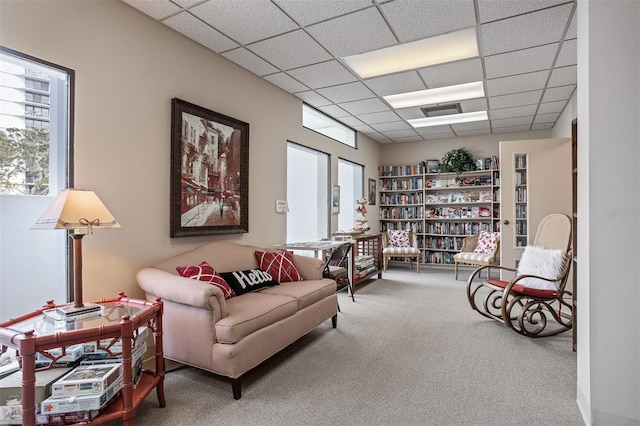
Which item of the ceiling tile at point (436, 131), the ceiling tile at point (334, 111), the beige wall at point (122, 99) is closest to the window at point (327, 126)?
the ceiling tile at point (334, 111)

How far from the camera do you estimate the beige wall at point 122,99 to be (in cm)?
222

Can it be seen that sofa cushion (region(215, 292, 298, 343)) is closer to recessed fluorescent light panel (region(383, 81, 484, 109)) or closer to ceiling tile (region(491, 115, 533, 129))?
recessed fluorescent light panel (region(383, 81, 484, 109))

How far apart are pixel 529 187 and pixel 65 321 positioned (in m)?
5.26

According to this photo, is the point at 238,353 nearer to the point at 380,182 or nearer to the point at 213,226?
the point at 213,226

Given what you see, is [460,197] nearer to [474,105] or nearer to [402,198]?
[402,198]

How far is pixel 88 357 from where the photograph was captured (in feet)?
6.31

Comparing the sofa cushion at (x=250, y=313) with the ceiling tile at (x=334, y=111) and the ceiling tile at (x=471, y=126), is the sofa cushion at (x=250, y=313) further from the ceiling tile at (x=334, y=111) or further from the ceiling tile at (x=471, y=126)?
the ceiling tile at (x=471, y=126)

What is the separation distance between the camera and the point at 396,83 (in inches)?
164

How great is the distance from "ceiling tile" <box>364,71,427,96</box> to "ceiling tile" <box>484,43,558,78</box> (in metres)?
0.75

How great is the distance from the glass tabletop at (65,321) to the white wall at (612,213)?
2.51m

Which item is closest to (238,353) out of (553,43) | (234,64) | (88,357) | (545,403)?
(88,357)

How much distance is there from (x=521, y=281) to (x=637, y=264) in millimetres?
1741

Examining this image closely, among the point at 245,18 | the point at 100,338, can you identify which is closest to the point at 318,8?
the point at 245,18

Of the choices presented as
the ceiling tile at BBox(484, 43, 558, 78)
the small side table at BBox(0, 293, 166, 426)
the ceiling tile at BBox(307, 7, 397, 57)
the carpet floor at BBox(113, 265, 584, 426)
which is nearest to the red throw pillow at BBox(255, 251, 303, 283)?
the carpet floor at BBox(113, 265, 584, 426)
